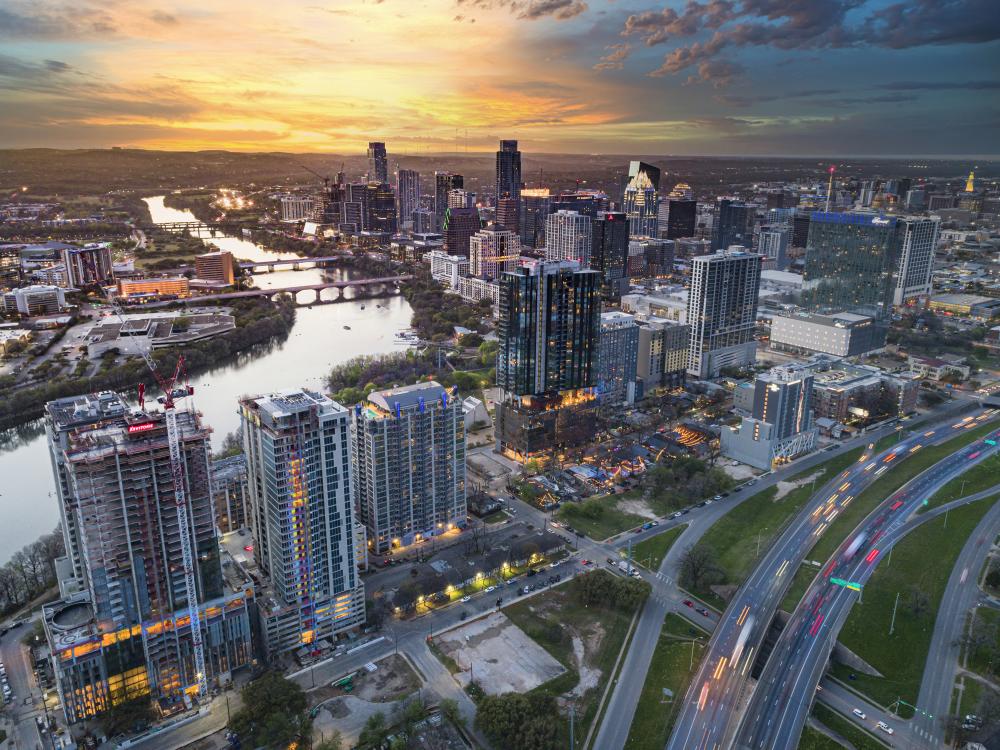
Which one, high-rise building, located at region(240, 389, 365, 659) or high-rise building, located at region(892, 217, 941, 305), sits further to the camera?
high-rise building, located at region(892, 217, 941, 305)

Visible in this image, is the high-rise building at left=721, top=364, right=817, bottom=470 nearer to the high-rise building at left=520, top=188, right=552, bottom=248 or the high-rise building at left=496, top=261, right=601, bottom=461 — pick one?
the high-rise building at left=496, top=261, right=601, bottom=461

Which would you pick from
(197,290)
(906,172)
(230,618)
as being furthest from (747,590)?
(906,172)

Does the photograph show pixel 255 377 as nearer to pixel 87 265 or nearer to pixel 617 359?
pixel 617 359

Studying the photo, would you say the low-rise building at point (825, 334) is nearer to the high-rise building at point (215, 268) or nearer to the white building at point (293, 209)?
the high-rise building at point (215, 268)

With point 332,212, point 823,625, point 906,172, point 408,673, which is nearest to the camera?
point 408,673

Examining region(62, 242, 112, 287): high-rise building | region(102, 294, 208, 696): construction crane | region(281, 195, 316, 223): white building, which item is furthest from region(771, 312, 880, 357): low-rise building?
region(281, 195, 316, 223): white building

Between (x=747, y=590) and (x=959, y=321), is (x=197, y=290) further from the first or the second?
(x=959, y=321)

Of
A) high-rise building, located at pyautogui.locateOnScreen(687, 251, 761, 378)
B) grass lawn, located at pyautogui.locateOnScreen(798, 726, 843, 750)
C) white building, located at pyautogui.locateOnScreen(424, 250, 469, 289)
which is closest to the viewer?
grass lawn, located at pyautogui.locateOnScreen(798, 726, 843, 750)
